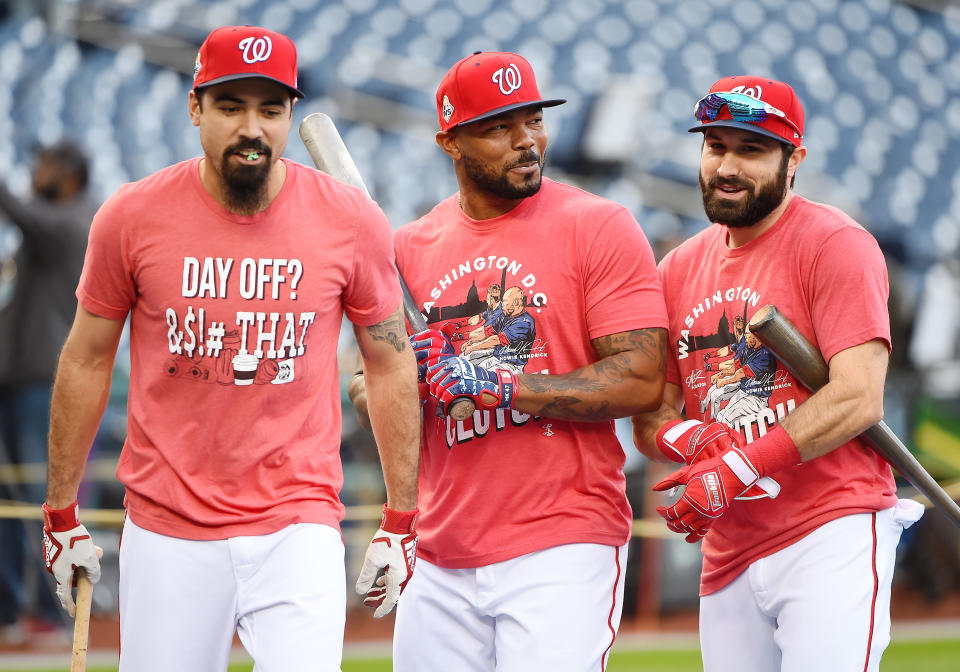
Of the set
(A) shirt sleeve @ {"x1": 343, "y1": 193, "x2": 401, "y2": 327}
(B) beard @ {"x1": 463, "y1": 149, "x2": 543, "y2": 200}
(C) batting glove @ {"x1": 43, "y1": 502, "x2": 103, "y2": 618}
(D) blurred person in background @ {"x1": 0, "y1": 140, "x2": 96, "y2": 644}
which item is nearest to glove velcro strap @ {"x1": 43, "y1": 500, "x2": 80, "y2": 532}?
(C) batting glove @ {"x1": 43, "y1": 502, "x2": 103, "y2": 618}

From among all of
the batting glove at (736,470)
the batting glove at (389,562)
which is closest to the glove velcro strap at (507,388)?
Result: the batting glove at (389,562)

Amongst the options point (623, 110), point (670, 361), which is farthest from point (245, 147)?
point (623, 110)

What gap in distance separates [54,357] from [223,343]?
4.12m

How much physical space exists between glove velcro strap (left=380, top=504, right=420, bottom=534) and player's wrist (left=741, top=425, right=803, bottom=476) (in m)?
0.83

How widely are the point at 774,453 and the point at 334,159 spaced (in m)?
1.46

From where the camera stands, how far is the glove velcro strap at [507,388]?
298 cm

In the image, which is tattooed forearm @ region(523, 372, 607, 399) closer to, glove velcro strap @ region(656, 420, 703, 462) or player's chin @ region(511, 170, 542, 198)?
glove velcro strap @ region(656, 420, 703, 462)

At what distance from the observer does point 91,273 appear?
2785 mm

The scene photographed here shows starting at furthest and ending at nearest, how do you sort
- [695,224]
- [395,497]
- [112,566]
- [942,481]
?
1. [695,224]
2. [942,481]
3. [112,566]
4. [395,497]

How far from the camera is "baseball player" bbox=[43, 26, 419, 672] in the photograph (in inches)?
108

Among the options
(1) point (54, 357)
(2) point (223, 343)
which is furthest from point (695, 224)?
(2) point (223, 343)

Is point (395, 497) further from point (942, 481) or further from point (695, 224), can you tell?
point (695, 224)

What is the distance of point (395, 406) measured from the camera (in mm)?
3029

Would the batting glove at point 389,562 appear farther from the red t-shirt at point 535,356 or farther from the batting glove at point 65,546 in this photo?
the batting glove at point 65,546
